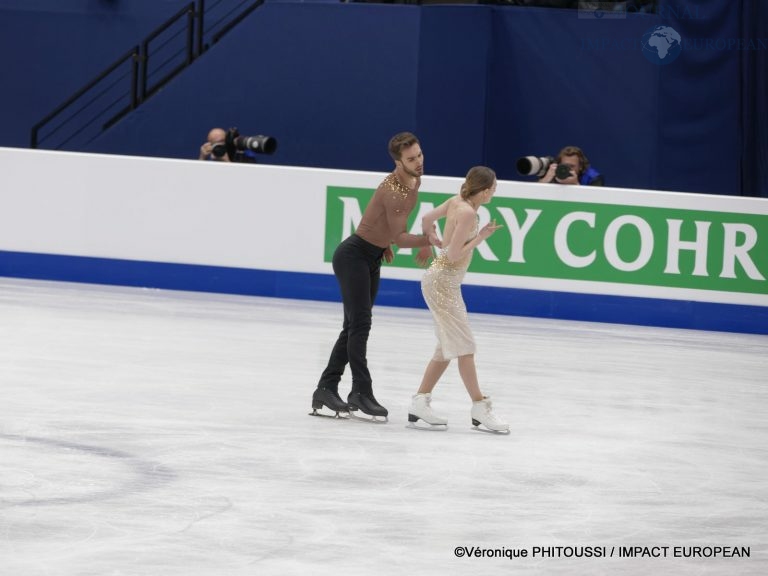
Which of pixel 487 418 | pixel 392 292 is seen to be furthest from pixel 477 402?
pixel 392 292

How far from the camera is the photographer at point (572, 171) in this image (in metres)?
13.2

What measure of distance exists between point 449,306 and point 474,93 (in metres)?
9.60

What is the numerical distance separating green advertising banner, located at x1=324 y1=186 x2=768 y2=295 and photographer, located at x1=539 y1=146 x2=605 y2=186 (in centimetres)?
25

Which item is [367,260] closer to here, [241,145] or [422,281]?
[422,281]

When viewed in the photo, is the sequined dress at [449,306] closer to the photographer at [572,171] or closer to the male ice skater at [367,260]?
the male ice skater at [367,260]

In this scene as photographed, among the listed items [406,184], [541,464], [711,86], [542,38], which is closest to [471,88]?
[542,38]

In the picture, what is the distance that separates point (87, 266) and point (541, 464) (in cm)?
823

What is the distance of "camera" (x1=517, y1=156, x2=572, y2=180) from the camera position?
13.2 metres

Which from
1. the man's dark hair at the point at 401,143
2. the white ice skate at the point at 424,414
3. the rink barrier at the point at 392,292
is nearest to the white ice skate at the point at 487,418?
the white ice skate at the point at 424,414

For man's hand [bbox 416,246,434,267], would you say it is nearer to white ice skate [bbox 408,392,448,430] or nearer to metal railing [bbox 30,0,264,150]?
white ice skate [bbox 408,392,448,430]

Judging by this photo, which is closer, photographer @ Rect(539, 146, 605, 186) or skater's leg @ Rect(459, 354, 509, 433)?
skater's leg @ Rect(459, 354, 509, 433)

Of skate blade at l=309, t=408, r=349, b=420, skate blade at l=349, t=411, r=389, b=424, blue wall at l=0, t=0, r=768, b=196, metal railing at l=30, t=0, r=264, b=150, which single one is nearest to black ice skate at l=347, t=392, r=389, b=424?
skate blade at l=349, t=411, r=389, b=424

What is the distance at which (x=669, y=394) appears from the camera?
9008 mm

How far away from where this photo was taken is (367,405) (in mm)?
7535
